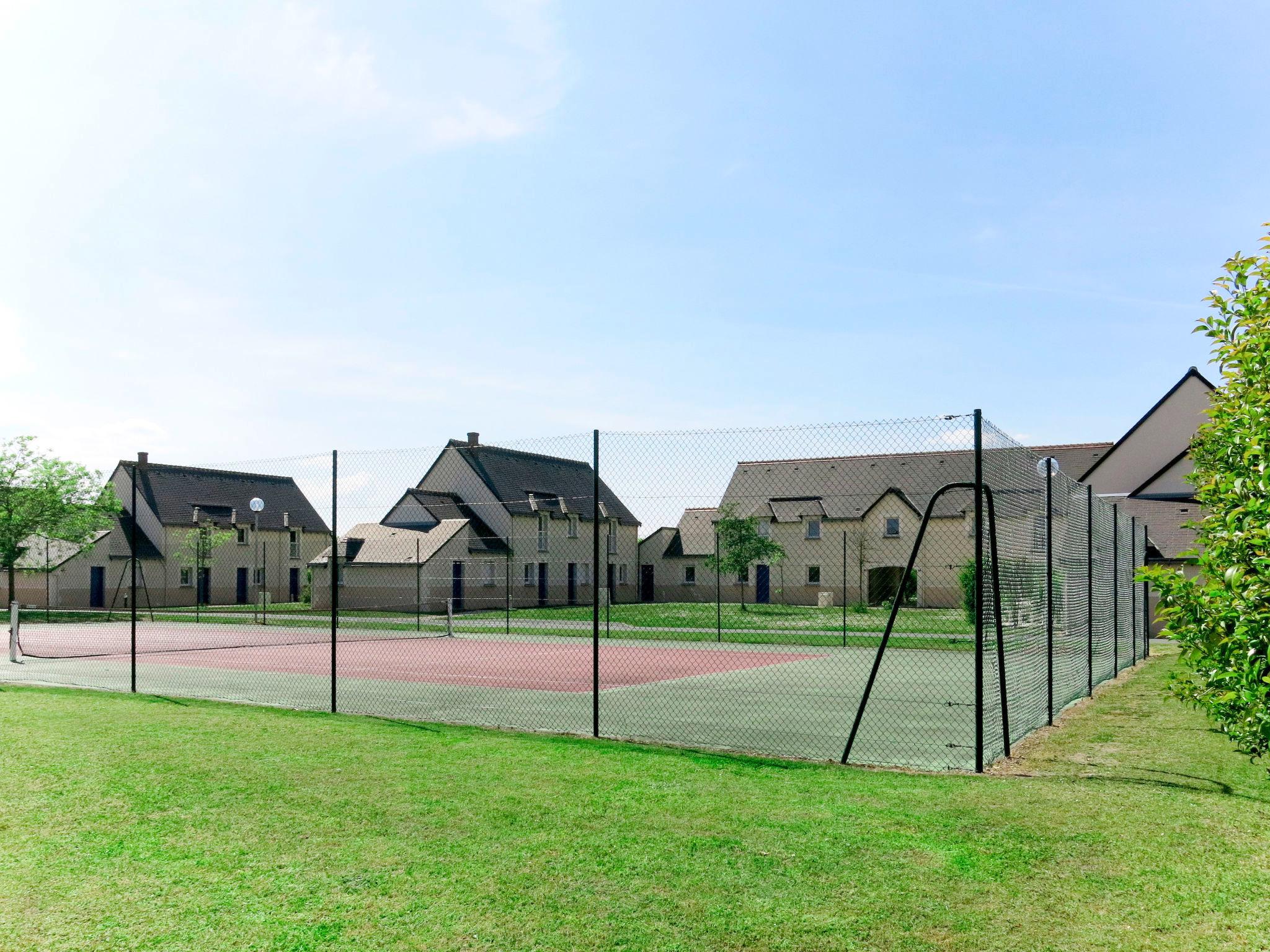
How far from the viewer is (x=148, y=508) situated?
171 ft

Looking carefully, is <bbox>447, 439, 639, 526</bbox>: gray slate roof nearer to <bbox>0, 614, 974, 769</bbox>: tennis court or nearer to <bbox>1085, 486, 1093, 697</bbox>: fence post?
<bbox>0, 614, 974, 769</bbox>: tennis court

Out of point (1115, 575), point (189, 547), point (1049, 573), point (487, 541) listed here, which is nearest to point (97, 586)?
point (189, 547)

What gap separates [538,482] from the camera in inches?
2112

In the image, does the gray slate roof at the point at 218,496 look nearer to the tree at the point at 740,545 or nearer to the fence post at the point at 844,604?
the tree at the point at 740,545

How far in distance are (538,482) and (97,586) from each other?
22.1 m

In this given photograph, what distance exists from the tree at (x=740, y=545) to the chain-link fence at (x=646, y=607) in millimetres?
113

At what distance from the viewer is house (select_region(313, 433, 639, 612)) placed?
3912cm

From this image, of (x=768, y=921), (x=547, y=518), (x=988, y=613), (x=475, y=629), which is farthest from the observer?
(x=547, y=518)

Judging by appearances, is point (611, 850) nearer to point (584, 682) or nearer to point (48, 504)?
point (584, 682)

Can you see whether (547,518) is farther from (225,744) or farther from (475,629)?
(225,744)

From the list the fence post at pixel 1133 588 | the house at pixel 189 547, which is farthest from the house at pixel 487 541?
the fence post at pixel 1133 588

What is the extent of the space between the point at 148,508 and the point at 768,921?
178 ft

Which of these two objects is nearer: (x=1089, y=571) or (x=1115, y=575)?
(x=1089, y=571)

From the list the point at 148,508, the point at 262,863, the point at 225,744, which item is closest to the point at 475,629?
the point at 225,744
